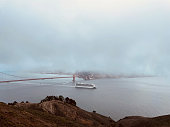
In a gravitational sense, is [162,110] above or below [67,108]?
below

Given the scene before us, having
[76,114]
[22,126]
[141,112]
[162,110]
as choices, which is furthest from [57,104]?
[162,110]

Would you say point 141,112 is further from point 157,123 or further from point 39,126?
point 39,126

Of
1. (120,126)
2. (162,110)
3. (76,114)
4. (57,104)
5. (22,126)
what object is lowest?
(162,110)

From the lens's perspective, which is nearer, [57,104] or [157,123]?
[157,123]

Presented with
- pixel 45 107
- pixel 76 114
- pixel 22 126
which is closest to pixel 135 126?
pixel 76 114

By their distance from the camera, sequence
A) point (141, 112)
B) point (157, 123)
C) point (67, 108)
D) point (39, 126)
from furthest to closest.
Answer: point (141, 112)
point (67, 108)
point (157, 123)
point (39, 126)

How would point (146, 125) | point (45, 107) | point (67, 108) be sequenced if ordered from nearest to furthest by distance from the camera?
point (146, 125) < point (45, 107) < point (67, 108)

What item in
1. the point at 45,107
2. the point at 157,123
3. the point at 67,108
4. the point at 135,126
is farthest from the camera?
the point at 67,108

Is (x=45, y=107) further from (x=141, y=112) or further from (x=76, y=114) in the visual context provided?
(x=141, y=112)

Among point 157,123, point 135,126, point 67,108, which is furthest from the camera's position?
point 67,108
